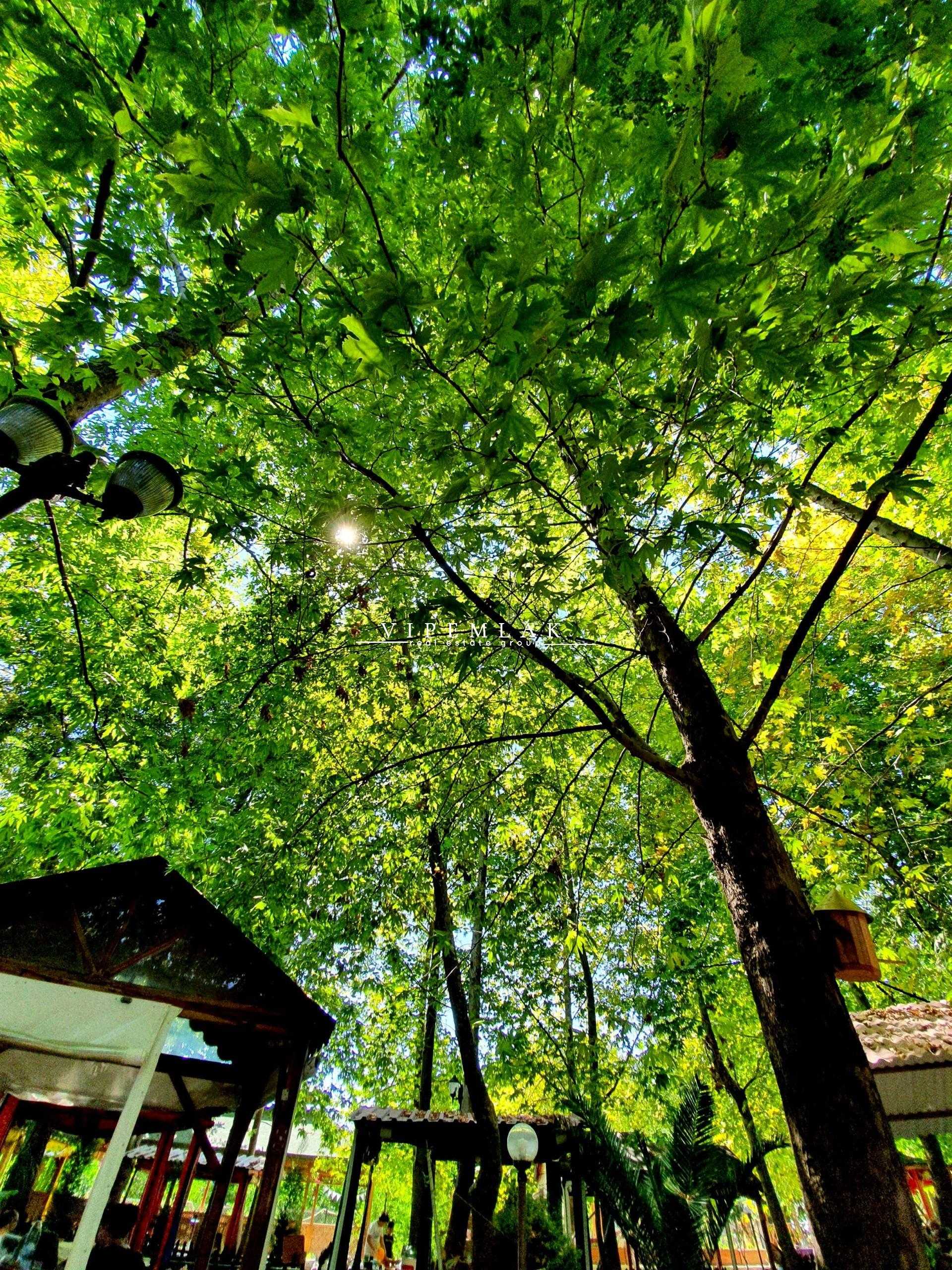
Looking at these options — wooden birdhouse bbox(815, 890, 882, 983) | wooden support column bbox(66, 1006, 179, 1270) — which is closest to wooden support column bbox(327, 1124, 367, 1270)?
wooden support column bbox(66, 1006, 179, 1270)

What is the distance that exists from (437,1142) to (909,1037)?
7.35 metres

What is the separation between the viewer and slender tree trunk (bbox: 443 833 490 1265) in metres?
7.86

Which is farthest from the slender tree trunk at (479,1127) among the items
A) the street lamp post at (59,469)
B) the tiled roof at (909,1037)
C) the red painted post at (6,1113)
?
the street lamp post at (59,469)

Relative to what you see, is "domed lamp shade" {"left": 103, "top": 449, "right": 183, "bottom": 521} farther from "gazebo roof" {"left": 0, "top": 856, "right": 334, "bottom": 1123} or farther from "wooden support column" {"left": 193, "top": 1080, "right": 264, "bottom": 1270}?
"wooden support column" {"left": 193, "top": 1080, "right": 264, "bottom": 1270}

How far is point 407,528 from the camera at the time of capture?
294 centimetres

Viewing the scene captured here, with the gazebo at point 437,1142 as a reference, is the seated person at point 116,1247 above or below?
below

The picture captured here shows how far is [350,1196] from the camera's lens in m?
8.83

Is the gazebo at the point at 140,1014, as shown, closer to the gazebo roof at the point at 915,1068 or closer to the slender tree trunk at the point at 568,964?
the slender tree trunk at the point at 568,964

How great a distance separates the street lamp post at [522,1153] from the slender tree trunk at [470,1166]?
5.12 ft

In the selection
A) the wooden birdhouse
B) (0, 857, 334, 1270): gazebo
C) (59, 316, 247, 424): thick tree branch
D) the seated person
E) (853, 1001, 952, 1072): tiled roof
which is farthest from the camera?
(853, 1001, 952, 1072): tiled roof

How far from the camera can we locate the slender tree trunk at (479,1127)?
828 cm

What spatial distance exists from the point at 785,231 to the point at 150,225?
3.58 m

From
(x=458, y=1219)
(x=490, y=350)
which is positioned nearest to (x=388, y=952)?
(x=458, y=1219)

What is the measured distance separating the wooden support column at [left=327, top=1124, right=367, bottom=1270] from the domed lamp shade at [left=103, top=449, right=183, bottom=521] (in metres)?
9.95
